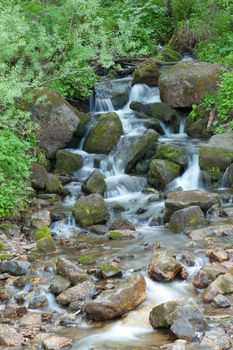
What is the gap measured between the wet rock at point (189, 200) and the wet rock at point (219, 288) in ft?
12.0

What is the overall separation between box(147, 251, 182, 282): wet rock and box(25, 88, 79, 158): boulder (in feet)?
22.6

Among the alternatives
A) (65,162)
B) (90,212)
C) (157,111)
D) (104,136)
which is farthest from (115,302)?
(157,111)

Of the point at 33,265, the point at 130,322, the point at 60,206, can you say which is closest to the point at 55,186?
the point at 60,206

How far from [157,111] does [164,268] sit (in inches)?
343

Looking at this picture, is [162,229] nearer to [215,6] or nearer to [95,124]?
[95,124]

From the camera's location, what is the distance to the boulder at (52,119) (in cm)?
1366

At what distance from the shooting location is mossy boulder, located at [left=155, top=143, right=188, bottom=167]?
13.1 metres

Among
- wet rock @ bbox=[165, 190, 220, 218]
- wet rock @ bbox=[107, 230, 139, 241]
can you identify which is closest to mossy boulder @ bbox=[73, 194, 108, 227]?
wet rock @ bbox=[107, 230, 139, 241]

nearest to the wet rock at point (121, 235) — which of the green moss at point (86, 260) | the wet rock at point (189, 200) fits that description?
the wet rock at point (189, 200)

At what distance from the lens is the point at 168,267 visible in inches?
291

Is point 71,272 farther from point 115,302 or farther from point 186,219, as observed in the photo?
point 186,219

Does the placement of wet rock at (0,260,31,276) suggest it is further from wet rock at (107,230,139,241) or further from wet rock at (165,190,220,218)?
wet rock at (165,190,220,218)

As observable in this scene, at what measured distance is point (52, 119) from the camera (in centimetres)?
1371

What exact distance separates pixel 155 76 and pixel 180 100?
1.99 meters
